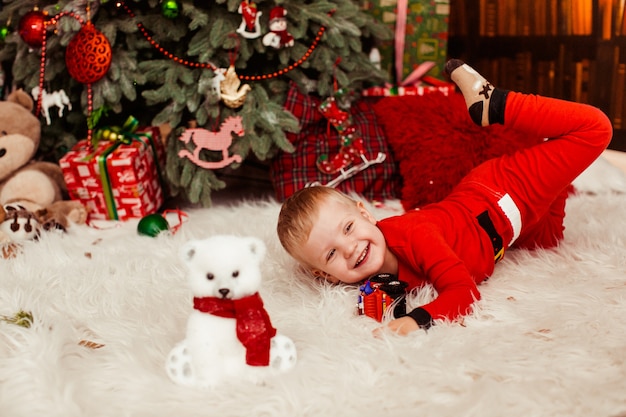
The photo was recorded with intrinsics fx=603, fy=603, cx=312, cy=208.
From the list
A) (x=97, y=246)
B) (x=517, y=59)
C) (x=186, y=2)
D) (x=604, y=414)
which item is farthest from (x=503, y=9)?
(x=604, y=414)

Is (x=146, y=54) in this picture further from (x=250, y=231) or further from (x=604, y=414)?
(x=604, y=414)

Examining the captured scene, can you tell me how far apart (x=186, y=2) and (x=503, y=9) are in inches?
61.4

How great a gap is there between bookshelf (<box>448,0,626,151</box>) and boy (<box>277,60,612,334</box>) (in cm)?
122

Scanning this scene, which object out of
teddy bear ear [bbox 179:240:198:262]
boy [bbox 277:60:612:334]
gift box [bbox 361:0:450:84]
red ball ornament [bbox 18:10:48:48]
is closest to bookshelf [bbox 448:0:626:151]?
gift box [bbox 361:0:450:84]

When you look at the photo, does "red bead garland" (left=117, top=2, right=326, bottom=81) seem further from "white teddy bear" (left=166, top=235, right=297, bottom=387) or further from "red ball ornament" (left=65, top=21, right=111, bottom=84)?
"white teddy bear" (left=166, top=235, right=297, bottom=387)

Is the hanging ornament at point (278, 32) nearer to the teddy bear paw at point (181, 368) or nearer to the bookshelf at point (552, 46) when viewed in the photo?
the teddy bear paw at point (181, 368)

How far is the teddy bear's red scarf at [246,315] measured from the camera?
0.88 meters

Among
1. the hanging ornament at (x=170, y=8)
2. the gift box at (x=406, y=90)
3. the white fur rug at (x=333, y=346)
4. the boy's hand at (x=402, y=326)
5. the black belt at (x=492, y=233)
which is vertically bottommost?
the white fur rug at (x=333, y=346)

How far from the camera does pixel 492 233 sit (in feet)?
4.34

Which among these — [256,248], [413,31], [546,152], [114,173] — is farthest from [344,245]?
[413,31]

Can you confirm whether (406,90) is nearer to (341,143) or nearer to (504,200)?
(341,143)

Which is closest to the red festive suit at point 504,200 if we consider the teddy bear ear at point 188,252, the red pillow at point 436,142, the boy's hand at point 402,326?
the boy's hand at point 402,326

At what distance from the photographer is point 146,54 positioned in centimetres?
→ 195

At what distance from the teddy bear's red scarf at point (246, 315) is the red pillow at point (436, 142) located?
40.9 inches
